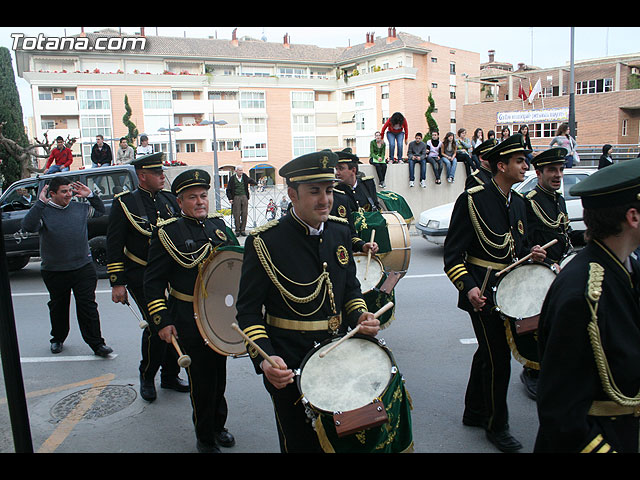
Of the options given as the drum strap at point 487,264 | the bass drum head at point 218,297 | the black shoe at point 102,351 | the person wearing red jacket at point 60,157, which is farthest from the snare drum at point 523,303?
the person wearing red jacket at point 60,157

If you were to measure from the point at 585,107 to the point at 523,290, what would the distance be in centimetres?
4852

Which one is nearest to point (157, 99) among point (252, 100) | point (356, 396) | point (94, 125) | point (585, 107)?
point (94, 125)

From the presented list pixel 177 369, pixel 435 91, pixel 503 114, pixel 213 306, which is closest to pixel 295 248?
pixel 213 306

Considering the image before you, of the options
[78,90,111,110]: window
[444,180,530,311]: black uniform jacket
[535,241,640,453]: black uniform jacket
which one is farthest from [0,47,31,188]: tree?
[535,241,640,453]: black uniform jacket

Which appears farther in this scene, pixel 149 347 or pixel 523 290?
pixel 149 347

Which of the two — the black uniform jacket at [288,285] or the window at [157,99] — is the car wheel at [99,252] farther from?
the window at [157,99]

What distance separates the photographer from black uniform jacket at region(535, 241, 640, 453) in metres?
2.12

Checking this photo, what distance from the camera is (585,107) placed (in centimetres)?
4672

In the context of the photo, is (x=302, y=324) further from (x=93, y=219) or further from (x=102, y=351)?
(x=93, y=219)

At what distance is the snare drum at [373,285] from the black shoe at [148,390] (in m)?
2.17

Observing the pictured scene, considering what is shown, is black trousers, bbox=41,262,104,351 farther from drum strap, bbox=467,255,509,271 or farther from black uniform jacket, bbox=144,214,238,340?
drum strap, bbox=467,255,509,271

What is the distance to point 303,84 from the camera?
65.9 meters

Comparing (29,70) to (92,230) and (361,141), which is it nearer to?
(361,141)

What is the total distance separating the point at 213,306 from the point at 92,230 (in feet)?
25.8
